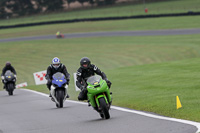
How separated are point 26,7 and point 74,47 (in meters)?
49.7

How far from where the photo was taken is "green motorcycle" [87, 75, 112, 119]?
9602 millimetres

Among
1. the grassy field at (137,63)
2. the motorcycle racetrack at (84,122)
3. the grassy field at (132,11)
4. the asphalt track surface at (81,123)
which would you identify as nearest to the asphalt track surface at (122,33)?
the grassy field at (137,63)

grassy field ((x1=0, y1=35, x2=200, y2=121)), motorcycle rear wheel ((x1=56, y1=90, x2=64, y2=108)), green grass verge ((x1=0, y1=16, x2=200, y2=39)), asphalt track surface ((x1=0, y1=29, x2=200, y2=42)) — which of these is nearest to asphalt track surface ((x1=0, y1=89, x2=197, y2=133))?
motorcycle rear wheel ((x1=56, y1=90, x2=64, y2=108))

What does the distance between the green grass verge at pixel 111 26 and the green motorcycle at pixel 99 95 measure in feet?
138

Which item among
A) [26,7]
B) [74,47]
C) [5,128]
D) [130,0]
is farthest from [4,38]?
[5,128]

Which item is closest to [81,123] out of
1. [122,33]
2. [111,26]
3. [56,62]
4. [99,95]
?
[99,95]

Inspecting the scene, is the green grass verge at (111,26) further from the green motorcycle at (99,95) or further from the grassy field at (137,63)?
the green motorcycle at (99,95)

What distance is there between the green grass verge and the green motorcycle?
42.1 metres

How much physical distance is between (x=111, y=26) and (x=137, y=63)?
26857mm

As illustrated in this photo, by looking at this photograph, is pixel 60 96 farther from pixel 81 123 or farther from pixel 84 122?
pixel 81 123

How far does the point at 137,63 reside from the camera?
33.4 metres

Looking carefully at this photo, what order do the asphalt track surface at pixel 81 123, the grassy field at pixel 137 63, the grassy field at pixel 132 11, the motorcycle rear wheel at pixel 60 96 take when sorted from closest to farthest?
1. the asphalt track surface at pixel 81 123
2. the grassy field at pixel 137 63
3. the motorcycle rear wheel at pixel 60 96
4. the grassy field at pixel 132 11

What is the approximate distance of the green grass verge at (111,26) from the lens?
177 ft

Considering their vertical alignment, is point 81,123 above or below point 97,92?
below
